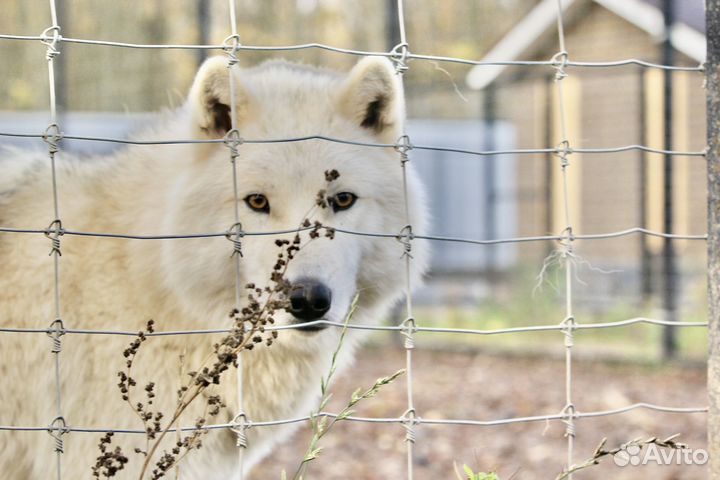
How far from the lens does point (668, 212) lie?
712 cm

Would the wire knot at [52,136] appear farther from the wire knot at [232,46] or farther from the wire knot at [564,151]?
the wire knot at [564,151]

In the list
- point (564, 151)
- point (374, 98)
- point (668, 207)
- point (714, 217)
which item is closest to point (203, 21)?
point (668, 207)

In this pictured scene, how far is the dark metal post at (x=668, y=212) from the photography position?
Result: 711 centimetres

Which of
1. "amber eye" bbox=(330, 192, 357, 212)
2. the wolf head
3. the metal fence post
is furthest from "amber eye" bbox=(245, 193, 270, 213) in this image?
the metal fence post

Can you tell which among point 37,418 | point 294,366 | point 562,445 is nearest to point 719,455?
point 294,366

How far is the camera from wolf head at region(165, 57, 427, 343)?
99.6 inches

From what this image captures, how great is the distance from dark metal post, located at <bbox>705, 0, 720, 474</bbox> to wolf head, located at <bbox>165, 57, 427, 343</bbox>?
962mm

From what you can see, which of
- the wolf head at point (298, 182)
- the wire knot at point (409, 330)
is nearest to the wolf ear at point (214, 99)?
the wolf head at point (298, 182)

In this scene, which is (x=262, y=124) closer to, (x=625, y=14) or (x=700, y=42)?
(x=700, y=42)

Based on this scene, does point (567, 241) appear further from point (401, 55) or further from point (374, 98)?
point (374, 98)

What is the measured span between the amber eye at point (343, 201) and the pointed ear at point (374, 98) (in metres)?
0.28

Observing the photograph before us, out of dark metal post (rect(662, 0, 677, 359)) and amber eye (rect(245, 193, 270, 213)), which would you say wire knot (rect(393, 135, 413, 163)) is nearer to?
amber eye (rect(245, 193, 270, 213))

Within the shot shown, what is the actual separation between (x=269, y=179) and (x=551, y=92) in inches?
318

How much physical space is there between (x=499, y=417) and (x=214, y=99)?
12.8 feet
